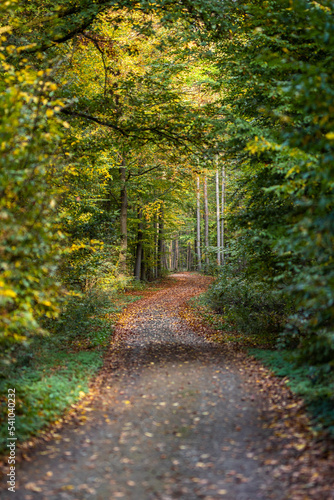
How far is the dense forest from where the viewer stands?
15.0ft

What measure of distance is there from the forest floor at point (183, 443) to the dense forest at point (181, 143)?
2.66ft

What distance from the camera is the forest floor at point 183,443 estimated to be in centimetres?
386

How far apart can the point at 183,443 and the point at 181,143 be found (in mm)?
7168

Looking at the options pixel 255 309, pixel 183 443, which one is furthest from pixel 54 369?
pixel 255 309

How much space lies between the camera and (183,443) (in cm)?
484

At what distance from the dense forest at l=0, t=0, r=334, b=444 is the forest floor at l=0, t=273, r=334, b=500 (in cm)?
81

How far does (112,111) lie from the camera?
9.70 metres

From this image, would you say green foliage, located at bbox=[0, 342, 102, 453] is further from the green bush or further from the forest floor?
the green bush

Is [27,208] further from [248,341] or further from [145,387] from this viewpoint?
[248,341]

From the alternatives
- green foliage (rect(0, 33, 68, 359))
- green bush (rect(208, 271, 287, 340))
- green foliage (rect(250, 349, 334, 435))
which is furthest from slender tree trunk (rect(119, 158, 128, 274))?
green foliage (rect(0, 33, 68, 359))

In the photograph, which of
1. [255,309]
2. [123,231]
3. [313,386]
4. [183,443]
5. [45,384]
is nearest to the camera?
[183,443]

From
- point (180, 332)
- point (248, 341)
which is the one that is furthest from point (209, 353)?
point (180, 332)

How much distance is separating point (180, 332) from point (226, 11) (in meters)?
8.50

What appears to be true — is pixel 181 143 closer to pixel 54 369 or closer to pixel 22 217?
pixel 22 217
